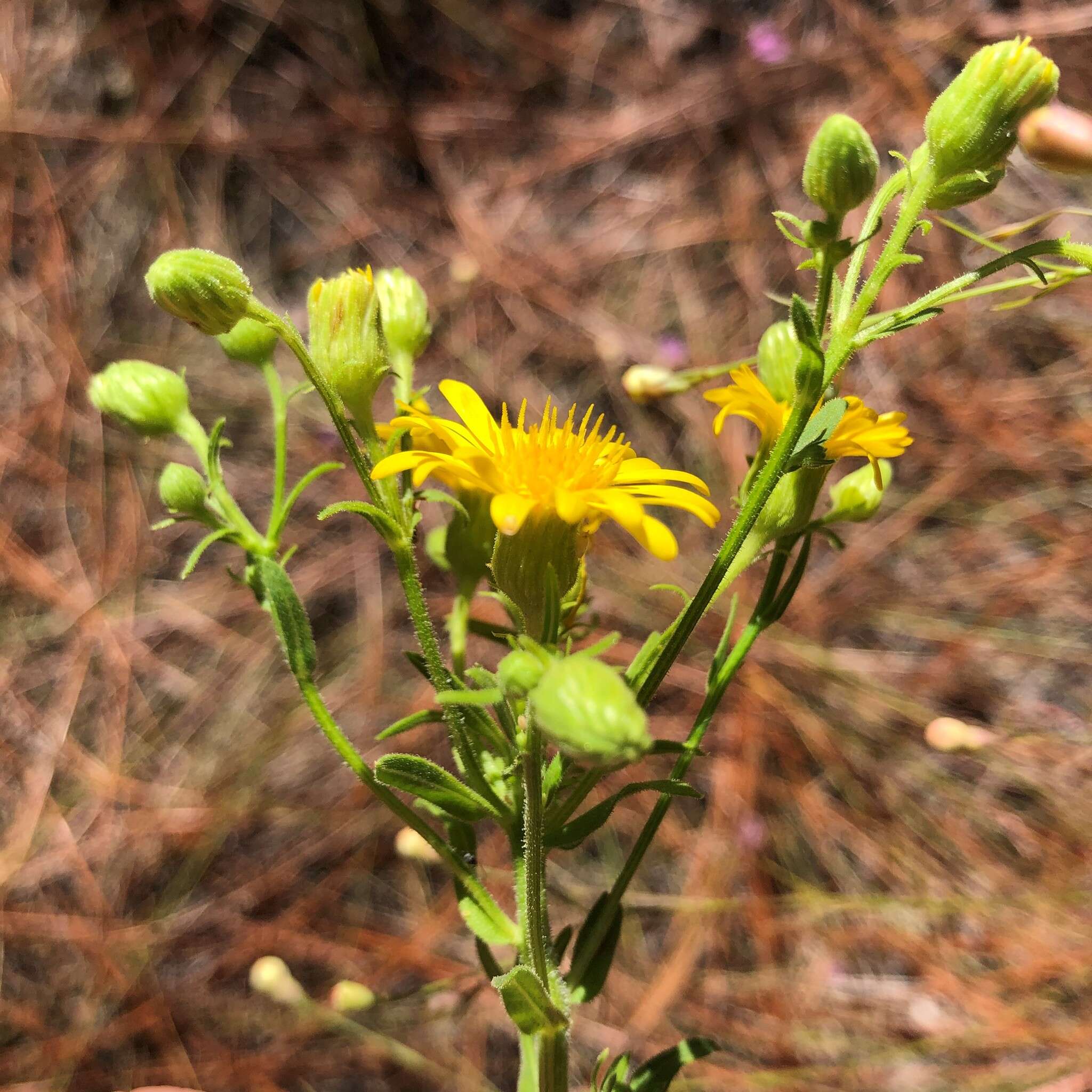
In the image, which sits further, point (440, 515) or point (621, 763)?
point (440, 515)

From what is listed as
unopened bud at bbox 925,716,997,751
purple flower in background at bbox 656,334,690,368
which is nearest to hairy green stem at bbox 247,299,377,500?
unopened bud at bbox 925,716,997,751

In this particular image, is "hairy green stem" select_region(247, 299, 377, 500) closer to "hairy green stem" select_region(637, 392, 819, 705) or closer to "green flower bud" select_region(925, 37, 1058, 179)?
"hairy green stem" select_region(637, 392, 819, 705)

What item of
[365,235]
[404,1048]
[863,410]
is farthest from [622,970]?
[365,235]

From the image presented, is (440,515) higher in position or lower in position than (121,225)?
lower

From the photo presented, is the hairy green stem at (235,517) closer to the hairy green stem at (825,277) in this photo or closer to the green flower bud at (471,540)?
the green flower bud at (471,540)

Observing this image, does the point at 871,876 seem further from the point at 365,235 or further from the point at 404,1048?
the point at 365,235

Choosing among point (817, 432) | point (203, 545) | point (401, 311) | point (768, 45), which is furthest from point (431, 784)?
point (768, 45)

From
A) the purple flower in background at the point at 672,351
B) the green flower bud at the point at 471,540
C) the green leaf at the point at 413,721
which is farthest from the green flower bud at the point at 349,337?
the purple flower in background at the point at 672,351
